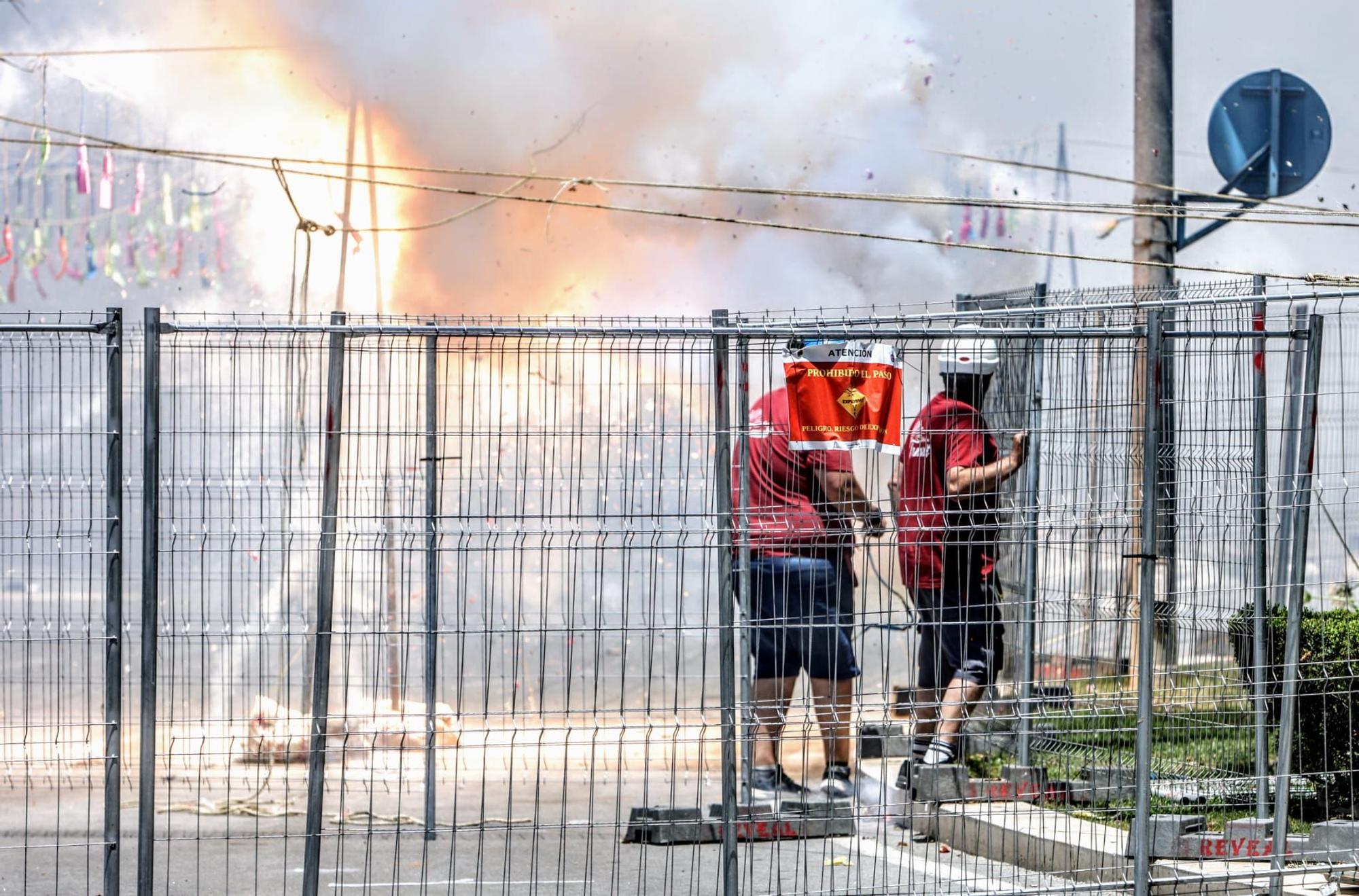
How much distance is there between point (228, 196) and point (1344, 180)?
809 centimetres

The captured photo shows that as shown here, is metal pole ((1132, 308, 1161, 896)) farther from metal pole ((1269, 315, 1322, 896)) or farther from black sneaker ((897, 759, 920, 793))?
black sneaker ((897, 759, 920, 793))

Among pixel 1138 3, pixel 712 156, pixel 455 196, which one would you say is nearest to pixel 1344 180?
pixel 1138 3

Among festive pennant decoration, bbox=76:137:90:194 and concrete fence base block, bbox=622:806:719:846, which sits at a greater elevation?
festive pennant decoration, bbox=76:137:90:194

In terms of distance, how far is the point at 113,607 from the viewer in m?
5.12

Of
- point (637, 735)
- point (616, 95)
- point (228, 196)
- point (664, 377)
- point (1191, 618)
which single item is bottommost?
point (637, 735)

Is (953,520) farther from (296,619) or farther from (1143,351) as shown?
(296,619)

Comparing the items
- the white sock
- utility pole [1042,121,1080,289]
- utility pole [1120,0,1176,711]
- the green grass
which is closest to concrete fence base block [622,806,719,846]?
the white sock

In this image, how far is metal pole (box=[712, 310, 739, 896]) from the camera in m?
5.17

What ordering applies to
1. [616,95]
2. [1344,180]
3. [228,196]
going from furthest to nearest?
[1344,180]
[616,95]
[228,196]

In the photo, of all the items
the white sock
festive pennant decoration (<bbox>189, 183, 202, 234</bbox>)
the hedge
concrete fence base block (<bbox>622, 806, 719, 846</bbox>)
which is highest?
festive pennant decoration (<bbox>189, 183, 202, 234</bbox>)

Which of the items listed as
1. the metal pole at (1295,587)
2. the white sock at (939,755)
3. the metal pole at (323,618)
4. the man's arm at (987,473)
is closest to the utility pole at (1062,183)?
the white sock at (939,755)

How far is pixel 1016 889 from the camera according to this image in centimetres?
561

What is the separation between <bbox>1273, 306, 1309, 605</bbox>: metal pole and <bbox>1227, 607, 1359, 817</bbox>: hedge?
31cm

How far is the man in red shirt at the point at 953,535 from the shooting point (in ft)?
18.6
